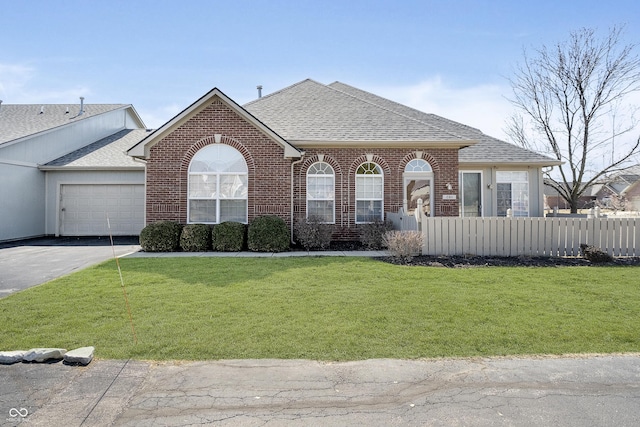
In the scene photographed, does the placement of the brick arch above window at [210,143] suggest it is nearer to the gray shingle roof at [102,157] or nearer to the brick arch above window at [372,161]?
the brick arch above window at [372,161]

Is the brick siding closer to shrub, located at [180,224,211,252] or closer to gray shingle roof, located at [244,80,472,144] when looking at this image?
shrub, located at [180,224,211,252]

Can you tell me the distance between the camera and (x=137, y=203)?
58.4 feet

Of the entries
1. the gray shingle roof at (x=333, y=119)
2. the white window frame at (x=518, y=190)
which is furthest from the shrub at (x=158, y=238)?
the white window frame at (x=518, y=190)

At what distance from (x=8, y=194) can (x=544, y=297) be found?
→ 18900 millimetres

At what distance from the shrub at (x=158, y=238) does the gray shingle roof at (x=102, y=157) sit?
533 cm

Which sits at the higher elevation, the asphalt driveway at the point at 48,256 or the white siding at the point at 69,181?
the white siding at the point at 69,181

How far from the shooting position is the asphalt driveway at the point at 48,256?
347 inches

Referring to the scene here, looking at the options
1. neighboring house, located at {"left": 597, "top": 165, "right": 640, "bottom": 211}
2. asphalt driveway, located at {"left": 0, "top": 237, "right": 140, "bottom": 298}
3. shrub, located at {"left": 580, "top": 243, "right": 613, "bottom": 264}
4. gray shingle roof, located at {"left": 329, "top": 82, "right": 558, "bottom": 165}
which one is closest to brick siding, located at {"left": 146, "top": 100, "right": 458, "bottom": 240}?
asphalt driveway, located at {"left": 0, "top": 237, "right": 140, "bottom": 298}

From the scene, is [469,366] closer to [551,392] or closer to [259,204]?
[551,392]

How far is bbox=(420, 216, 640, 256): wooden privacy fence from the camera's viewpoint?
1141 centimetres

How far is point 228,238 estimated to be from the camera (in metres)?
12.6

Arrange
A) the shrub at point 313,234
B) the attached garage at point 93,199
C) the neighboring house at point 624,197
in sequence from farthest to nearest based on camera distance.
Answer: the neighboring house at point 624,197 → the attached garage at point 93,199 → the shrub at point 313,234

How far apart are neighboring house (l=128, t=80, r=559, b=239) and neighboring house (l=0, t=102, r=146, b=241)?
498cm

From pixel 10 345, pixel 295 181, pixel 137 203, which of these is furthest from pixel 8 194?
pixel 10 345
